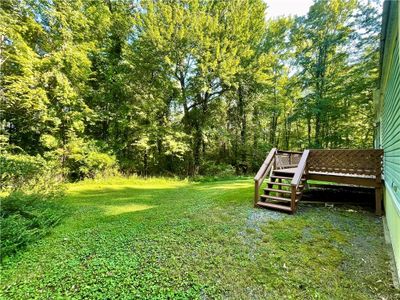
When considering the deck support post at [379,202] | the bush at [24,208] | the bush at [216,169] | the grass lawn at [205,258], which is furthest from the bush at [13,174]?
the bush at [216,169]

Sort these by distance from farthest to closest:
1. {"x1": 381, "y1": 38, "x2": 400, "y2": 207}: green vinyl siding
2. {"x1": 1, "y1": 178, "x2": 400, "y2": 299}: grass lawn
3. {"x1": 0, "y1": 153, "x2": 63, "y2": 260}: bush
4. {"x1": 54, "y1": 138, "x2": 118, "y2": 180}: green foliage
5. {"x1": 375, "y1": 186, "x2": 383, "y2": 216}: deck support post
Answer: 1. {"x1": 54, "y1": 138, "x2": 118, "y2": 180}: green foliage
2. {"x1": 375, "y1": 186, "x2": 383, "y2": 216}: deck support post
3. {"x1": 0, "y1": 153, "x2": 63, "y2": 260}: bush
4. {"x1": 381, "y1": 38, "x2": 400, "y2": 207}: green vinyl siding
5. {"x1": 1, "y1": 178, "x2": 400, "y2": 299}: grass lawn

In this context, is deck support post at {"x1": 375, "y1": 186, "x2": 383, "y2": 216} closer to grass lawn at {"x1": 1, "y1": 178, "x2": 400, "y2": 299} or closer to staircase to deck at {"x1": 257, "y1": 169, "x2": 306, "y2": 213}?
grass lawn at {"x1": 1, "y1": 178, "x2": 400, "y2": 299}

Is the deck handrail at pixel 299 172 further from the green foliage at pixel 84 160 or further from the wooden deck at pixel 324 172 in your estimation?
Answer: the green foliage at pixel 84 160

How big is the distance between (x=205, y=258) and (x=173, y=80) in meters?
11.2

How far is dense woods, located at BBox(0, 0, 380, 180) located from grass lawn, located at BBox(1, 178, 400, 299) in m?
5.78

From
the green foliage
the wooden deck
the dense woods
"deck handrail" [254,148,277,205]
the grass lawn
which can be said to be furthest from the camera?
the green foliage

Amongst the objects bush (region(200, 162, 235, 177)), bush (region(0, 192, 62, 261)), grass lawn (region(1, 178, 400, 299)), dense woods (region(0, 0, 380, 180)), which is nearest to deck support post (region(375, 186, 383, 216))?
grass lawn (region(1, 178, 400, 299))

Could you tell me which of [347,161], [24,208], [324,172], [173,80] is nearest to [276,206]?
[324,172]

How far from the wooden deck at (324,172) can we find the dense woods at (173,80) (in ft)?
19.7

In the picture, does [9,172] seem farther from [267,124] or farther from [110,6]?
[267,124]

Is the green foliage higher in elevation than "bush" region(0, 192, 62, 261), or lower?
higher

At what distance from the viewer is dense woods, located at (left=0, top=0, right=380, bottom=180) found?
8.06m

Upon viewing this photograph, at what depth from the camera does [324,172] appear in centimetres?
567

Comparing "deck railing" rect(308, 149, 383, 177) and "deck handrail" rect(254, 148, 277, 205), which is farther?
"deck handrail" rect(254, 148, 277, 205)
